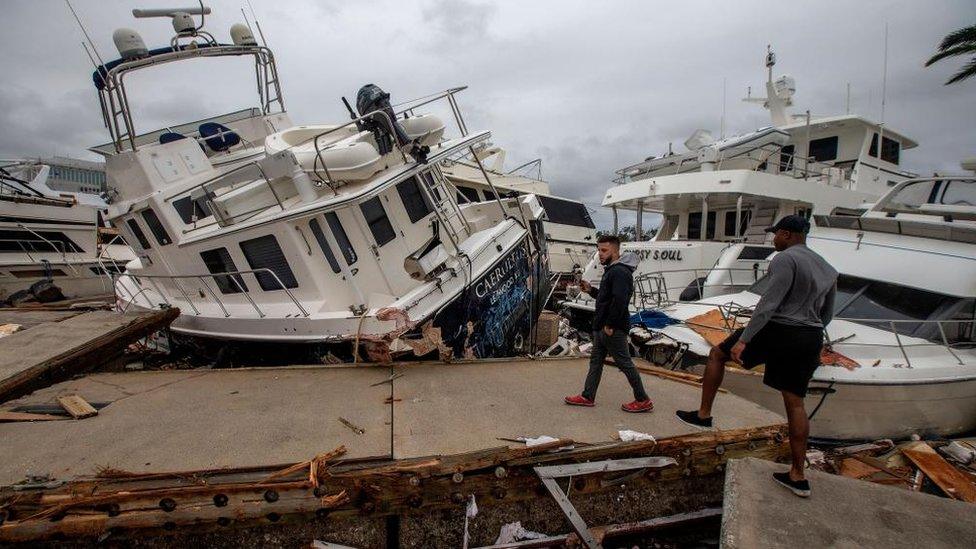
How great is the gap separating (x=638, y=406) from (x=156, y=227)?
712cm

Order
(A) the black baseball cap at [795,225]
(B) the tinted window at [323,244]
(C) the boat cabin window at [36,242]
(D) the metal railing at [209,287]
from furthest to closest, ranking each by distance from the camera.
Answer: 1. (C) the boat cabin window at [36,242]
2. (B) the tinted window at [323,244]
3. (D) the metal railing at [209,287]
4. (A) the black baseball cap at [795,225]

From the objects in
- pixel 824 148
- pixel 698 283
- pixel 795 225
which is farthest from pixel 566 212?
pixel 795 225

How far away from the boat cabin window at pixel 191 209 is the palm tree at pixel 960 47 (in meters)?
17.9

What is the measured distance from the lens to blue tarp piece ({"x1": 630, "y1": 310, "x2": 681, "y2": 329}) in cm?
628

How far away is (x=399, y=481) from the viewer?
2621 millimetres

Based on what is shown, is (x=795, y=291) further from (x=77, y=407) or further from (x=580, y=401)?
(x=77, y=407)

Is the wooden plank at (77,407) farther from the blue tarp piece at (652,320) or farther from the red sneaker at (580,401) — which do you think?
the blue tarp piece at (652,320)

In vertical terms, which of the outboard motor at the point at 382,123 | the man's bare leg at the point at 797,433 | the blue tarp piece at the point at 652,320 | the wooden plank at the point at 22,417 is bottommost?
the blue tarp piece at the point at 652,320


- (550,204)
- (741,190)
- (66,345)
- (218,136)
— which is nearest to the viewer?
(66,345)

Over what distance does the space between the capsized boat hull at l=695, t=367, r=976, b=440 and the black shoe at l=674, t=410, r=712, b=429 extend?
1898 millimetres

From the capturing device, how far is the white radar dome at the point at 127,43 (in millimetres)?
6512

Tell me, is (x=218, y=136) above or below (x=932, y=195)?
above

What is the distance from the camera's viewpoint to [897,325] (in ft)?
18.1

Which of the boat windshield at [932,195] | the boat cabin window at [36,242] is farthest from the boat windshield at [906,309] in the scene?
the boat cabin window at [36,242]
